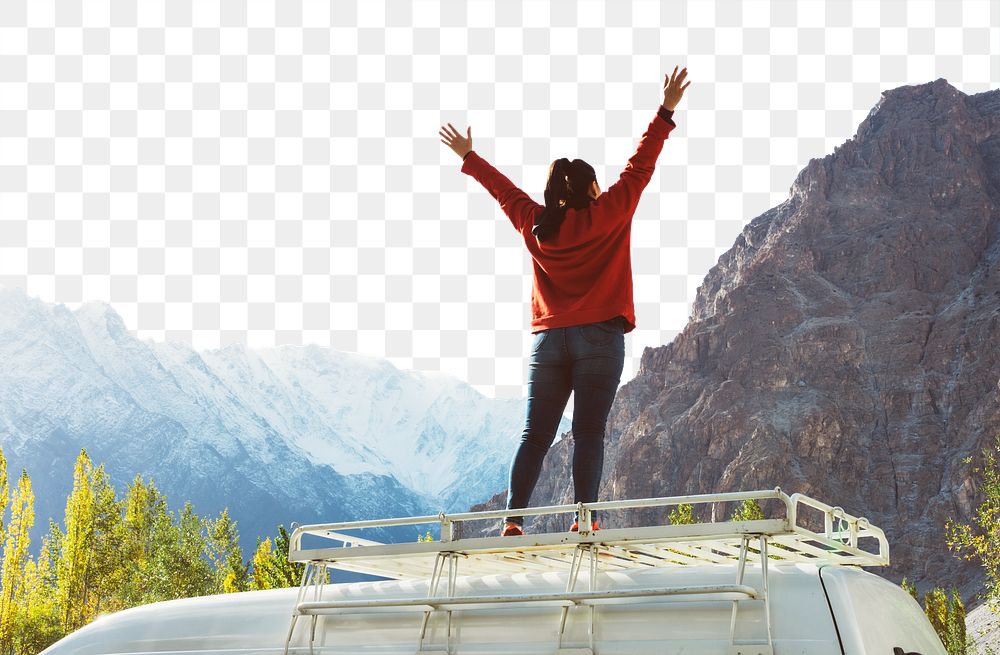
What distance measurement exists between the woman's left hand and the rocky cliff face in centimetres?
12782

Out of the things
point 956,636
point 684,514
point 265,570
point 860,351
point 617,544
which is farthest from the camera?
point 860,351

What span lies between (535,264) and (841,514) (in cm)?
252

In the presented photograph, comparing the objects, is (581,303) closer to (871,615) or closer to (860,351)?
(871,615)

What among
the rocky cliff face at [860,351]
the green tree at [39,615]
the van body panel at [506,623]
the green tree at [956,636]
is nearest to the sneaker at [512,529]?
the van body panel at [506,623]

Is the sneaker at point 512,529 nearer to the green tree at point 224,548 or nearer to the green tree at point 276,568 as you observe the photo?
the green tree at point 276,568

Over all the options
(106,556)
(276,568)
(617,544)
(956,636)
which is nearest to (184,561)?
(106,556)

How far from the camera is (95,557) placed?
5481 cm

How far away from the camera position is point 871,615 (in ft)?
12.1

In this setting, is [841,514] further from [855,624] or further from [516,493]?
[516,493]

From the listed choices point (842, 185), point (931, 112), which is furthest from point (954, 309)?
point (931, 112)

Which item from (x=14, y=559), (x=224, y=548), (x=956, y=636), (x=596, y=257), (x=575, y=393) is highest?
(x=224, y=548)

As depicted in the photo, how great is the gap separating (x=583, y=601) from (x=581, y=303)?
2.12m

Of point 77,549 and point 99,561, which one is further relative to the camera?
point 99,561

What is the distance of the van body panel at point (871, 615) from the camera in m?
3.54
